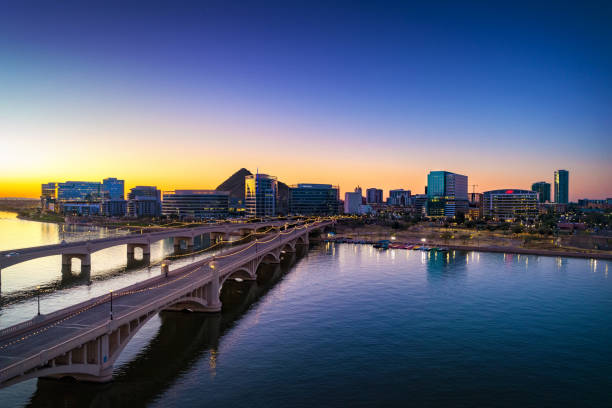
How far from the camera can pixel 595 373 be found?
3531cm

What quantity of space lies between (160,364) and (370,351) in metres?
20.3

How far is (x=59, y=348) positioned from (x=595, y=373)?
44.0 m

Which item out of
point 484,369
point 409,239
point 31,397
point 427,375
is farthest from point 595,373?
point 409,239

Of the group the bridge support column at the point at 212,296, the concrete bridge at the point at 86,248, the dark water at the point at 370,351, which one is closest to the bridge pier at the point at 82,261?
the concrete bridge at the point at 86,248

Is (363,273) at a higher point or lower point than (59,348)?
lower

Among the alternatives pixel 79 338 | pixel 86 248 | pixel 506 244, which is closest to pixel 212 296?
pixel 79 338

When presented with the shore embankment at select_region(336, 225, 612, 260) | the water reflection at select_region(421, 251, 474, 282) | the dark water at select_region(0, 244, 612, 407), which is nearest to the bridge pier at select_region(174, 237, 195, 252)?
the dark water at select_region(0, 244, 612, 407)

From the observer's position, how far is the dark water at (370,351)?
30016mm

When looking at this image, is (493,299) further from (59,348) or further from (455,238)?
(455,238)

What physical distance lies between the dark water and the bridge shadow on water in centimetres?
10

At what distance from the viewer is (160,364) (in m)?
34.9

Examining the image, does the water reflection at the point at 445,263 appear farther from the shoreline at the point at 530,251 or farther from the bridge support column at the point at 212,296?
the bridge support column at the point at 212,296

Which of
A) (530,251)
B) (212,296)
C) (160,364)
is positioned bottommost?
(160,364)

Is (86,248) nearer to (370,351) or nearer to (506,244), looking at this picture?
(370,351)
